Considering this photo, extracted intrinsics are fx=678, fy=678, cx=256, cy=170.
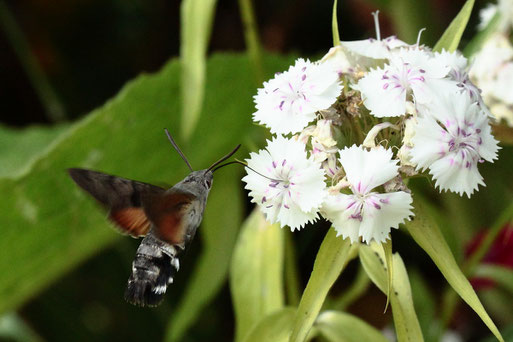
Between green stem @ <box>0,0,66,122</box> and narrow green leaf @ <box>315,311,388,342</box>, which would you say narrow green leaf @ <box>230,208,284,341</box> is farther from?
green stem @ <box>0,0,66,122</box>

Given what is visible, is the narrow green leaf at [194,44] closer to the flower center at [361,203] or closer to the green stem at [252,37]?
the green stem at [252,37]

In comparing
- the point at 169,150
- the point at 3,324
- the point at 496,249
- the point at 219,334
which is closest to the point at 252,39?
the point at 169,150

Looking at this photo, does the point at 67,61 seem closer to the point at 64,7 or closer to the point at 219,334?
the point at 64,7

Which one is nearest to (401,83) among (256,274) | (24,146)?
(256,274)

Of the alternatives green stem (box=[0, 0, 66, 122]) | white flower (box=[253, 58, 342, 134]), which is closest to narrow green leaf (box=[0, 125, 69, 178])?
green stem (box=[0, 0, 66, 122])

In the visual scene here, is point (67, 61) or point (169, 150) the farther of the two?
point (67, 61)

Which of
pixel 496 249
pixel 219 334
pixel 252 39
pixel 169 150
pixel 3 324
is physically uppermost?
pixel 252 39

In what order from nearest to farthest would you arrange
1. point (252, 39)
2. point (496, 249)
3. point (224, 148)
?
point (252, 39) → point (496, 249) → point (224, 148)
